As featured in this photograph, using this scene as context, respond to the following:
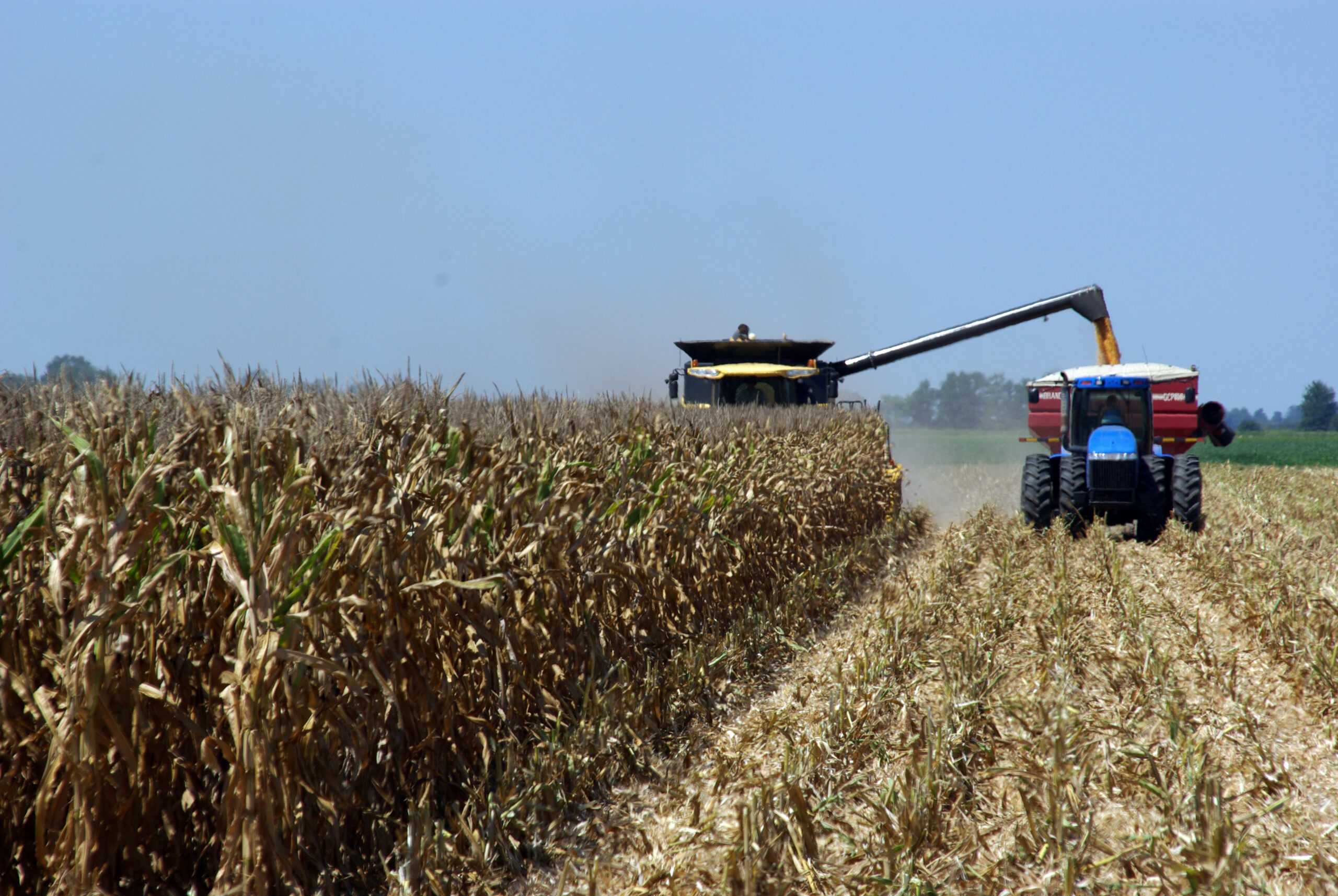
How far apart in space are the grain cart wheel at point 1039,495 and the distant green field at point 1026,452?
878 cm

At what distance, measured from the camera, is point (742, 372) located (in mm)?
12570

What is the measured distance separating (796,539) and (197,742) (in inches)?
207

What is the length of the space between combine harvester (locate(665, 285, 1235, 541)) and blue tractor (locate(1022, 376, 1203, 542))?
13mm

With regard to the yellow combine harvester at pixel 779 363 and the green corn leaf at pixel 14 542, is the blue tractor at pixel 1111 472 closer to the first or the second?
the yellow combine harvester at pixel 779 363

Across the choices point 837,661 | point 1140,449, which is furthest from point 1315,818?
point 1140,449

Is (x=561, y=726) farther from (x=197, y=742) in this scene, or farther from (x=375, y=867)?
(x=197, y=742)

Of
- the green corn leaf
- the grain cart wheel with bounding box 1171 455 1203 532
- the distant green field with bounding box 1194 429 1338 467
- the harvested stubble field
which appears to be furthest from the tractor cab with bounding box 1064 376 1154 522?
the distant green field with bounding box 1194 429 1338 467

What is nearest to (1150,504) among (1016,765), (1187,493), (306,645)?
(1187,493)

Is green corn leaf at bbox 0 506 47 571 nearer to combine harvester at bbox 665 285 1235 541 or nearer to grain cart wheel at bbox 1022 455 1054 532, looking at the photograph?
combine harvester at bbox 665 285 1235 541

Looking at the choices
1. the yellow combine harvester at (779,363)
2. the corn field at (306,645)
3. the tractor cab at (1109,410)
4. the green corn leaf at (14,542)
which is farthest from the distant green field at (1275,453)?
the green corn leaf at (14,542)

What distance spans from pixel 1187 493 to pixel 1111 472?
0.98 m

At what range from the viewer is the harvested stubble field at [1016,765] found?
291 centimetres

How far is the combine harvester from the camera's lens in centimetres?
984

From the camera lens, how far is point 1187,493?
32.3 feet
